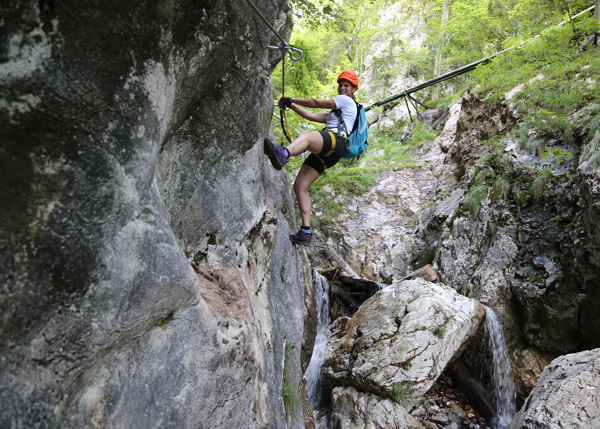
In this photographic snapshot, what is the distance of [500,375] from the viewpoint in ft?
22.2

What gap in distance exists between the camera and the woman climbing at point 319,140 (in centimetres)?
416

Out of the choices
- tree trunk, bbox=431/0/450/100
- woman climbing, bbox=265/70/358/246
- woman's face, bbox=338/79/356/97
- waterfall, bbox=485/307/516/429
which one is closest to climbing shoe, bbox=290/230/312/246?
woman climbing, bbox=265/70/358/246

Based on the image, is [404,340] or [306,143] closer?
[306,143]

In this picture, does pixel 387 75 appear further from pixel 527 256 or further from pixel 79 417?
pixel 79 417

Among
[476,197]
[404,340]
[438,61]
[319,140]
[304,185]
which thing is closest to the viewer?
[319,140]

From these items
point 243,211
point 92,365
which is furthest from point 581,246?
point 92,365

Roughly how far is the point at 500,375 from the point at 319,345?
3.60 m

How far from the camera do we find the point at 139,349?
7.14ft

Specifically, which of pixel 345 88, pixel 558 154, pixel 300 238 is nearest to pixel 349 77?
pixel 345 88

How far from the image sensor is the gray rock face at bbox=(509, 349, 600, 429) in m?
3.52

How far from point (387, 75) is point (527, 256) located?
17.4m

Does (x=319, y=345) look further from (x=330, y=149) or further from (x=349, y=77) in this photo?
(x=349, y=77)

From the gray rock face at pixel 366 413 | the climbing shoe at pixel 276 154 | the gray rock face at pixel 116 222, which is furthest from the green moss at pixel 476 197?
the gray rock face at pixel 116 222

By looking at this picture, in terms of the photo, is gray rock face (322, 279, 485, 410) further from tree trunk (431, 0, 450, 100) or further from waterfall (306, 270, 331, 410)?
tree trunk (431, 0, 450, 100)
